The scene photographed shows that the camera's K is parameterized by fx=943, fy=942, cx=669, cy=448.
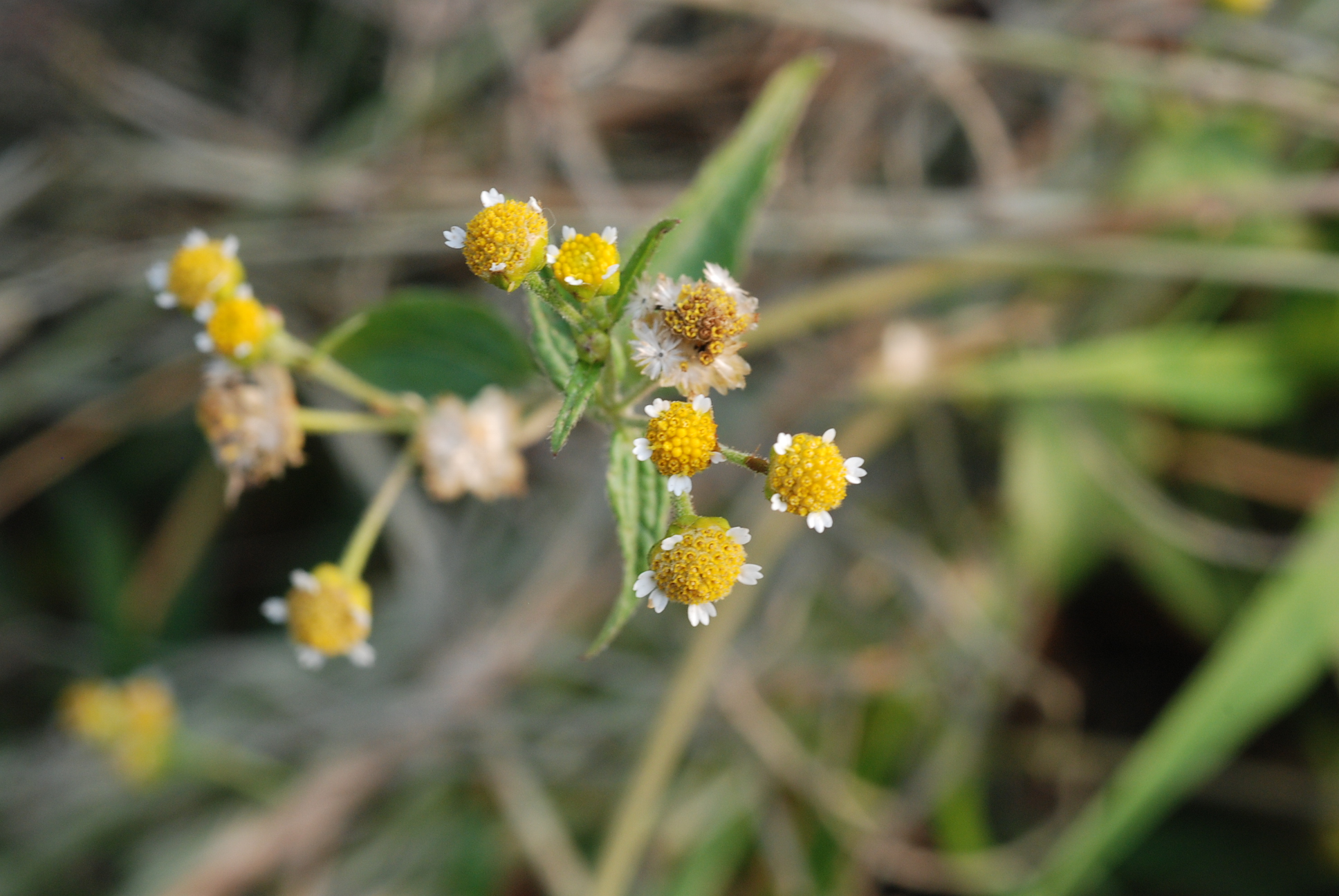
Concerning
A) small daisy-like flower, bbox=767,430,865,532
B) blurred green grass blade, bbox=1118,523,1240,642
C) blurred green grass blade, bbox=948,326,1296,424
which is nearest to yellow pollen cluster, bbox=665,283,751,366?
small daisy-like flower, bbox=767,430,865,532

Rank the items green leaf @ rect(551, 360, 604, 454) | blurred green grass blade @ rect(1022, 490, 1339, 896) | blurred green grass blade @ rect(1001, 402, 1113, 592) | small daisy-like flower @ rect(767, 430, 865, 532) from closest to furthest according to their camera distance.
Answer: green leaf @ rect(551, 360, 604, 454) → small daisy-like flower @ rect(767, 430, 865, 532) → blurred green grass blade @ rect(1022, 490, 1339, 896) → blurred green grass blade @ rect(1001, 402, 1113, 592)

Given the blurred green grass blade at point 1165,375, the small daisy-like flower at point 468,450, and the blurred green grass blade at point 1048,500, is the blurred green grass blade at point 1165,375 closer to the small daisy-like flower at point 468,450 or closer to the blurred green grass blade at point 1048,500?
the blurred green grass blade at point 1048,500

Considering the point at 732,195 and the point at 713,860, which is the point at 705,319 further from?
the point at 713,860

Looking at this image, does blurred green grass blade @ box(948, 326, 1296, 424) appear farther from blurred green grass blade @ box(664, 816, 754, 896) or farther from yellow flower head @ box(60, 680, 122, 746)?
yellow flower head @ box(60, 680, 122, 746)

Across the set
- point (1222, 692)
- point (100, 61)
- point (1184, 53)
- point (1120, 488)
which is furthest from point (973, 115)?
point (100, 61)

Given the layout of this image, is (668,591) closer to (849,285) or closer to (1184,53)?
(849,285)

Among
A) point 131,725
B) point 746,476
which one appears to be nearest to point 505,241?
point 746,476
